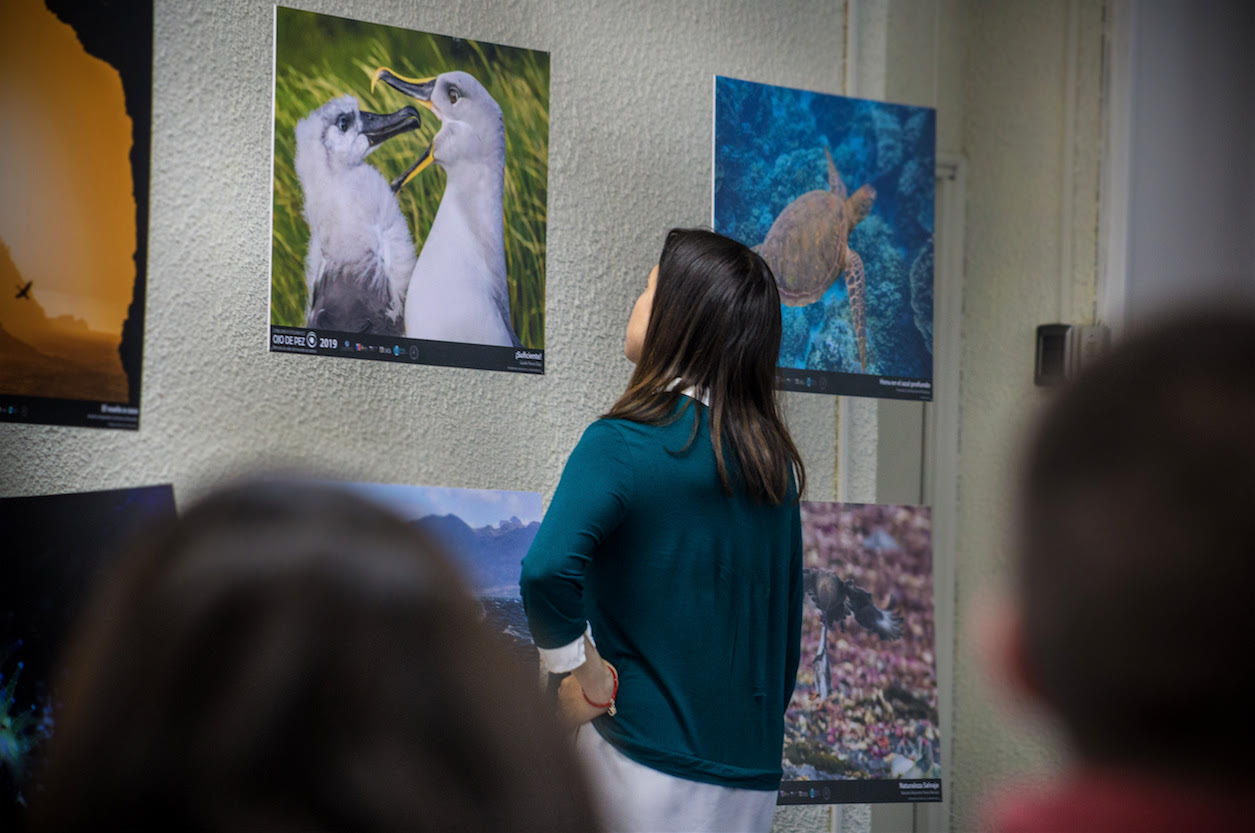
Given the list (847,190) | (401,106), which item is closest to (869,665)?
(847,190)

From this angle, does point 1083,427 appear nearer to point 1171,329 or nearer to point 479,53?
point 1171,329

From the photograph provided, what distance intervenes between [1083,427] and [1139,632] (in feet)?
0.29

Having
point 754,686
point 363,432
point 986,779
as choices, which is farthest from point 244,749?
point 986,779

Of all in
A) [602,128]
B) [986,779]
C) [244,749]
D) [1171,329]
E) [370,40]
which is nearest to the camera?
[244,749]

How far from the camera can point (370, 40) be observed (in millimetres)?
2270

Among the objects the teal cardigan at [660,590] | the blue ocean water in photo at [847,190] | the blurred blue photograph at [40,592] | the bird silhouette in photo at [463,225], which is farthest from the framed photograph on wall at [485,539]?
the blue ocean water in photo at [847,190]

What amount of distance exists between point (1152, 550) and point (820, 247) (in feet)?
7.05

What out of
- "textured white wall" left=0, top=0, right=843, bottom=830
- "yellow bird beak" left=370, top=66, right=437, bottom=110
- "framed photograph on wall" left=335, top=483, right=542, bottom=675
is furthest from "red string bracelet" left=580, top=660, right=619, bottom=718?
"yellow bird beak" left=370, top=66, right=437, bottom=110

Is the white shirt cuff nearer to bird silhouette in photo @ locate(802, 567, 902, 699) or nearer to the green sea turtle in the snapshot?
bird silhouette in photo @ locate(802, 567, 902, 699)

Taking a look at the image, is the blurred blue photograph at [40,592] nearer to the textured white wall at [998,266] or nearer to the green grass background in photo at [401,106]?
the green grass background in photo at [401,106]

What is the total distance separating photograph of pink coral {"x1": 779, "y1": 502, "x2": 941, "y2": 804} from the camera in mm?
2480

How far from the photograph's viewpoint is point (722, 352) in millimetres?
1769

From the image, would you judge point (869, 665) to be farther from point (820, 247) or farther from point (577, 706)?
point (577, 706)

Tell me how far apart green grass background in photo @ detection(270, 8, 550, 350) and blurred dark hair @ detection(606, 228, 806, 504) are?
0.65 m
